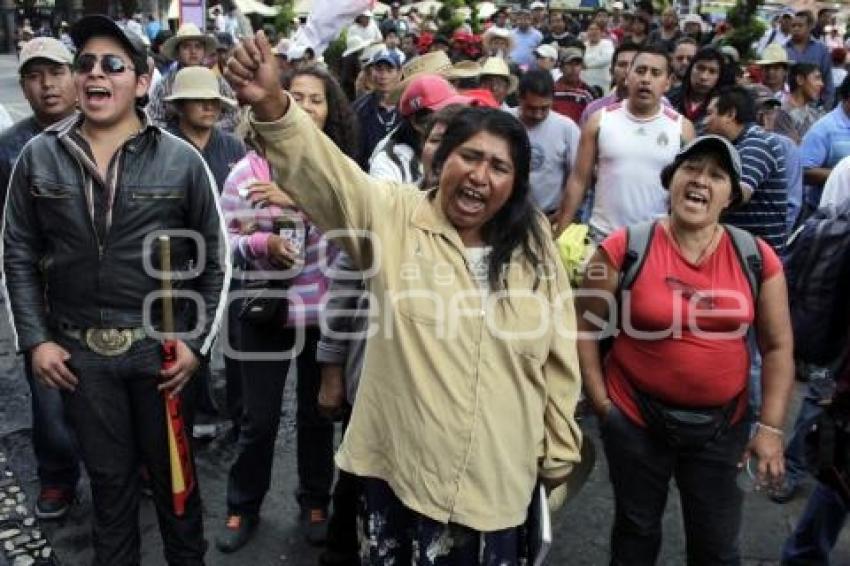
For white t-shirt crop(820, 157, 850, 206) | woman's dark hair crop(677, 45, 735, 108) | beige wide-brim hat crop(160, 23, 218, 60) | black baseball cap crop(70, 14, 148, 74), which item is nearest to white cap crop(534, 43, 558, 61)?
woman's dark hair crop(677, 45, 735, 108)

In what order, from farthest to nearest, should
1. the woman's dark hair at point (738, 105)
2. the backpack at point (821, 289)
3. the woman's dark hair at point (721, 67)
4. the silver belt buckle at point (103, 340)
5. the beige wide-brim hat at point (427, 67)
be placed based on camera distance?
the woman's dark hair at point (721, 67)
the beige wide-brim hat at point (427, 67)
the woman's dark hair at point (738, 105)
the backpack at point (821, 289)
the silver belt buckle at point (103, 340)

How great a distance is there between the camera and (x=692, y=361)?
2568 mm

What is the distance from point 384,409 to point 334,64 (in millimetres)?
9168

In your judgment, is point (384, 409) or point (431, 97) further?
point (431, 97)

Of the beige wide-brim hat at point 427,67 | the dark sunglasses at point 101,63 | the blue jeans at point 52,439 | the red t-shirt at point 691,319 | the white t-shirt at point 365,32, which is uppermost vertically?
the white t-shirt at point 365,32

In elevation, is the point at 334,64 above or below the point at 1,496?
above

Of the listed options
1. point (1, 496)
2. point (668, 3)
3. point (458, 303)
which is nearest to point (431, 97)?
point (458, 303)

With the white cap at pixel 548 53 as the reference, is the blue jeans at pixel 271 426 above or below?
below

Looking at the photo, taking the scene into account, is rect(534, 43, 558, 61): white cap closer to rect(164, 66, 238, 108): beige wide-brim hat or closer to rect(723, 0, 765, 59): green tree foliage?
rect(723, 0, 765, 59): green tree foliage

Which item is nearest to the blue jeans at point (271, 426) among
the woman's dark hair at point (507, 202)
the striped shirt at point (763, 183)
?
the woman's dark hair at point (507, 202)

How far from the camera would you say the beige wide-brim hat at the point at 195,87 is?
14.0 ft

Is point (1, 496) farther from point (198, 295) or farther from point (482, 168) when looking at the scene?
point (482, 168)

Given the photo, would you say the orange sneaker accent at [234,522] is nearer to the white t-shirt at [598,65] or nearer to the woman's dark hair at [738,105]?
the woman's dark hair at [738,105]

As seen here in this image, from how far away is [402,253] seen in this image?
2.13m
